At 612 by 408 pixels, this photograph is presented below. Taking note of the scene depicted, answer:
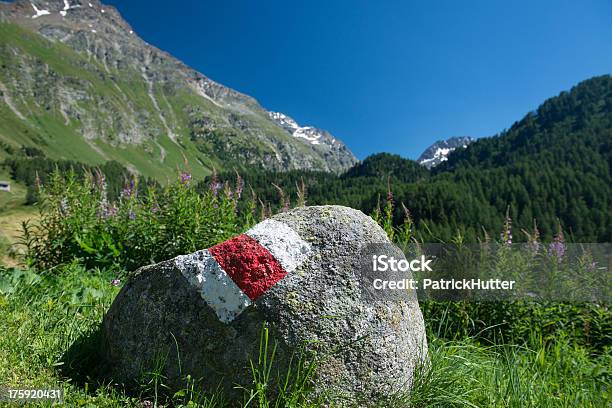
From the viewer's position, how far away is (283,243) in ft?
10.0

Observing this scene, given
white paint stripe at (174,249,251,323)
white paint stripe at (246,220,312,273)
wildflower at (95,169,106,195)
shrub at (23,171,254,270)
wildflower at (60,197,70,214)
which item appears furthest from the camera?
wildflower at (95,169,106,195)

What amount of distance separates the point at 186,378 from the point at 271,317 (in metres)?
0.76

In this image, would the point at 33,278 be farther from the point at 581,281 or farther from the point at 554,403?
the point at 581,281

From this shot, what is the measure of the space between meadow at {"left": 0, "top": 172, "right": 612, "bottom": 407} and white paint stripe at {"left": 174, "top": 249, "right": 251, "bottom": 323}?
0.36 meters

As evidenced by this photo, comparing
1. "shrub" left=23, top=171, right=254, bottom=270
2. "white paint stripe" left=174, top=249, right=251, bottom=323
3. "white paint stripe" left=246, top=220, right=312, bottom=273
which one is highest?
"shrub" left=23, top=171, right=254, bottom=270

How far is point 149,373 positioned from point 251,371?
74 cm

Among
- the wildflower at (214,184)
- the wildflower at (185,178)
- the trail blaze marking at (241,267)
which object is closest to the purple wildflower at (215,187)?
the wildflower at (214,184)

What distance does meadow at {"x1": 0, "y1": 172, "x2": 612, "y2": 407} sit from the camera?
9.15ft

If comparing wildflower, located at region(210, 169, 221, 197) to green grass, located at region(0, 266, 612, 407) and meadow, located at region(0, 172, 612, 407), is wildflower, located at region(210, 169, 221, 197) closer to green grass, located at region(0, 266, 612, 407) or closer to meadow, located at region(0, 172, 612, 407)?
meadow, located at region(0, 172, 612, 407)

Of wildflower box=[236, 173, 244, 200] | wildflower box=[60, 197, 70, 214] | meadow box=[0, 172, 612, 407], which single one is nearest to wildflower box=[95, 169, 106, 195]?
meadow box=[0, 172, 612, 407]

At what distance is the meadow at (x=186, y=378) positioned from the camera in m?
2.79

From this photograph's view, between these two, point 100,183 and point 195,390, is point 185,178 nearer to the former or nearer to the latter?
point 100,183

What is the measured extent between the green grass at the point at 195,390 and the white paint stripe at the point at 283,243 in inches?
26.6

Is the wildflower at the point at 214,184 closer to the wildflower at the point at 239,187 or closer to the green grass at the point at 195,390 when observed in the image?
the wildflower at the point at 239,187
